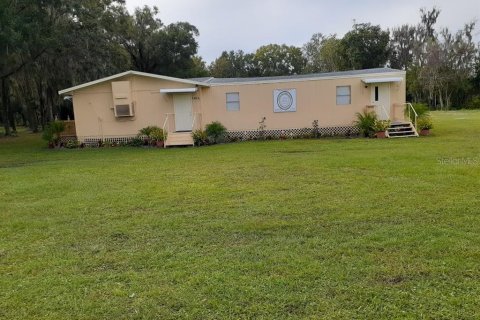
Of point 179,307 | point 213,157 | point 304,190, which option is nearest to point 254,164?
point 213,157

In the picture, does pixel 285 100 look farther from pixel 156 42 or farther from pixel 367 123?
pixel 156 42

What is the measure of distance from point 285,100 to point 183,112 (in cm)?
448

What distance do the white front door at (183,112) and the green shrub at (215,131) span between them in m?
1.08

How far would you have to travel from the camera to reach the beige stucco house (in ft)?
55.3

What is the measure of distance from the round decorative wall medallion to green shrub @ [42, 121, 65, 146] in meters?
9.86

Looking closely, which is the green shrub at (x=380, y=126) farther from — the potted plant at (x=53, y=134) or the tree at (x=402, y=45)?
the tree at (x=402, y=45)

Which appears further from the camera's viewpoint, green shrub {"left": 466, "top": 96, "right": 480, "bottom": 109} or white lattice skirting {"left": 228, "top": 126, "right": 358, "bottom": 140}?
green shrub {"left": 466, "top": 96, "right": 480, "bottom": 109}

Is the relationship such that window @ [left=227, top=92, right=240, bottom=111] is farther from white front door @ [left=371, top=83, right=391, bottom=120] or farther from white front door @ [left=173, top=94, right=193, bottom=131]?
white front door @ [left=371, top=83, right=391, bottom=120]

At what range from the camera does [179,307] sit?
10.1 feet

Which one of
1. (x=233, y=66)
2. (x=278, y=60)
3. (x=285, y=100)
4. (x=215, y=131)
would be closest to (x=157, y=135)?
(x=215, y=131)

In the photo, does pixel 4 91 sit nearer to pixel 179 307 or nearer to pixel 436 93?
pixel 179 307

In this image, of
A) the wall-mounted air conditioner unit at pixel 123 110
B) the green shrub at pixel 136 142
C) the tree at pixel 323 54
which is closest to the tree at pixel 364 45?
the tree at pixel 323 54

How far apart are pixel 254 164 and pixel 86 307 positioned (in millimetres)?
7173

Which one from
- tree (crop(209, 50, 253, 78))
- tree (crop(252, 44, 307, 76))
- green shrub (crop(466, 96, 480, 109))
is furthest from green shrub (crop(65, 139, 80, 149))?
tree (crop(252, 44, 307, 76))
